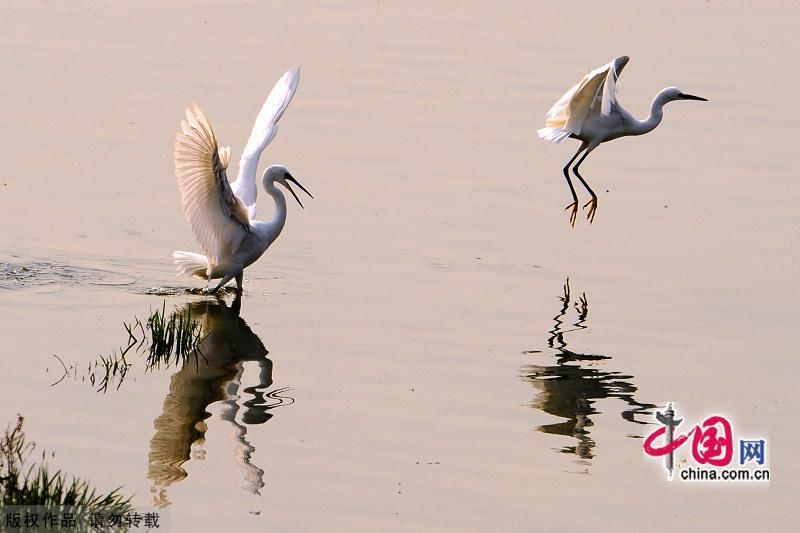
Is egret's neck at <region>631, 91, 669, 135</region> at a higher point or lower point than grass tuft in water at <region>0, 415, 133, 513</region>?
higher

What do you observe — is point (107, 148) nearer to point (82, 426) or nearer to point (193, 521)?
point (82, 426)

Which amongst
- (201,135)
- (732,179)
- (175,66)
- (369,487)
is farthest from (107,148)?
(369,487)

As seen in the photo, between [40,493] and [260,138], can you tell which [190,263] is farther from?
[40,493]

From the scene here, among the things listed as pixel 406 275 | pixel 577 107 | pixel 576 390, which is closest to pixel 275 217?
pixel 406 275

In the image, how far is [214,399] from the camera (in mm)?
9148

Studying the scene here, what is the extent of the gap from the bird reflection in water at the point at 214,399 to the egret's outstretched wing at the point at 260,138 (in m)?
1.14

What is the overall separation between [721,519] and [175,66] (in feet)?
38.5

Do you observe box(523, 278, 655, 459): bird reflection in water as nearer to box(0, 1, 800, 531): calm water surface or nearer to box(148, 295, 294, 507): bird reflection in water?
box(0, 1, 800, 531): calm water surface

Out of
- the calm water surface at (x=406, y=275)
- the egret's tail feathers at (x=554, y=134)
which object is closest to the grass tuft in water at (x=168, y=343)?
the calm water surface at (x=406, y=275)

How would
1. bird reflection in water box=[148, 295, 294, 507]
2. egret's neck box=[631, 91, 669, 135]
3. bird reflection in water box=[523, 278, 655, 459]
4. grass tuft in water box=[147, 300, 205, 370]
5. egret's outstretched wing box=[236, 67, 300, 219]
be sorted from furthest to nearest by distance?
egret's neck box=[631, 91, 669, 135], egret's outstretched wing box=[236, 67, 300, 219], grass tuft in water box=[147, 300, 205, 370], bird reflection in water box=[523, 278, 655, 459], bird reflection in water box=[148, 295, 294, 507]

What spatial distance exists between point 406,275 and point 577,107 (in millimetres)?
3218

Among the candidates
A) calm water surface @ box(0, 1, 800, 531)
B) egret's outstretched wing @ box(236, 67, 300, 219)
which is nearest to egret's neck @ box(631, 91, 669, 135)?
calm water surface @ box(0, 1, 800, 531)

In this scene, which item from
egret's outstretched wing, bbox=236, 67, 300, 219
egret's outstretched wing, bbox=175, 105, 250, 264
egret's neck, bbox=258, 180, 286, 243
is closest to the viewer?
egret's outstretched wing, bbox=175, 105, 250, 264

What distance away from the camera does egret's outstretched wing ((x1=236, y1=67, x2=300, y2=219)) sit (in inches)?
478
